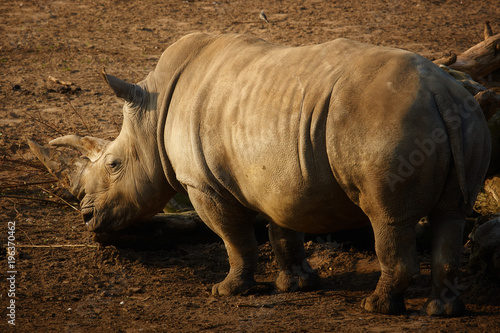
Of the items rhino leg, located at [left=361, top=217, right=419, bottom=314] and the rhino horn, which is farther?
the rhino horn

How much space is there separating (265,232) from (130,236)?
1.21 m

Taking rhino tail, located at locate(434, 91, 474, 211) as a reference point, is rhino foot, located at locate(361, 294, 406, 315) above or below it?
below

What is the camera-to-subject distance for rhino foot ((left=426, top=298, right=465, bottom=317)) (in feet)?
14.4

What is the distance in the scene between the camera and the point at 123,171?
5738mm

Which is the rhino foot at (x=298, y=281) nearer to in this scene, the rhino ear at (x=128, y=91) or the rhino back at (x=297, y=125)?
the rhino back at (x=297, y=125)

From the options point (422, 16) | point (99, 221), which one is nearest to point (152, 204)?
point (99, 221)

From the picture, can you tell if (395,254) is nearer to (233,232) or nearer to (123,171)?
(233,232)

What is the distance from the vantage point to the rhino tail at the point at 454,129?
403 cm

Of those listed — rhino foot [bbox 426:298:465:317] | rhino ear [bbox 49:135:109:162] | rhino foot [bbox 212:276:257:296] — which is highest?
rhino ear [bbox 49:135:109:162]

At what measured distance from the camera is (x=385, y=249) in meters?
4.29

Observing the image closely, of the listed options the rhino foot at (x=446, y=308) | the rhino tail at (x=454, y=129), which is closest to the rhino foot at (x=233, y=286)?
the rhino foot at (x=446, y=308)

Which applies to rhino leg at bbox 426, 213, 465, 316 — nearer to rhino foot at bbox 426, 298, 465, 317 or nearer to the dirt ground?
rhino foot at bbox 426, 298, 465, 317

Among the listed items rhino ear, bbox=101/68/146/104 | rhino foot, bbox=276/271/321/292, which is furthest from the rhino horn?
rhino foot, bbox=276/271/321/292

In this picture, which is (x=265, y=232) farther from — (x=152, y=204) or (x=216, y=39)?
(x=216, y=39)
